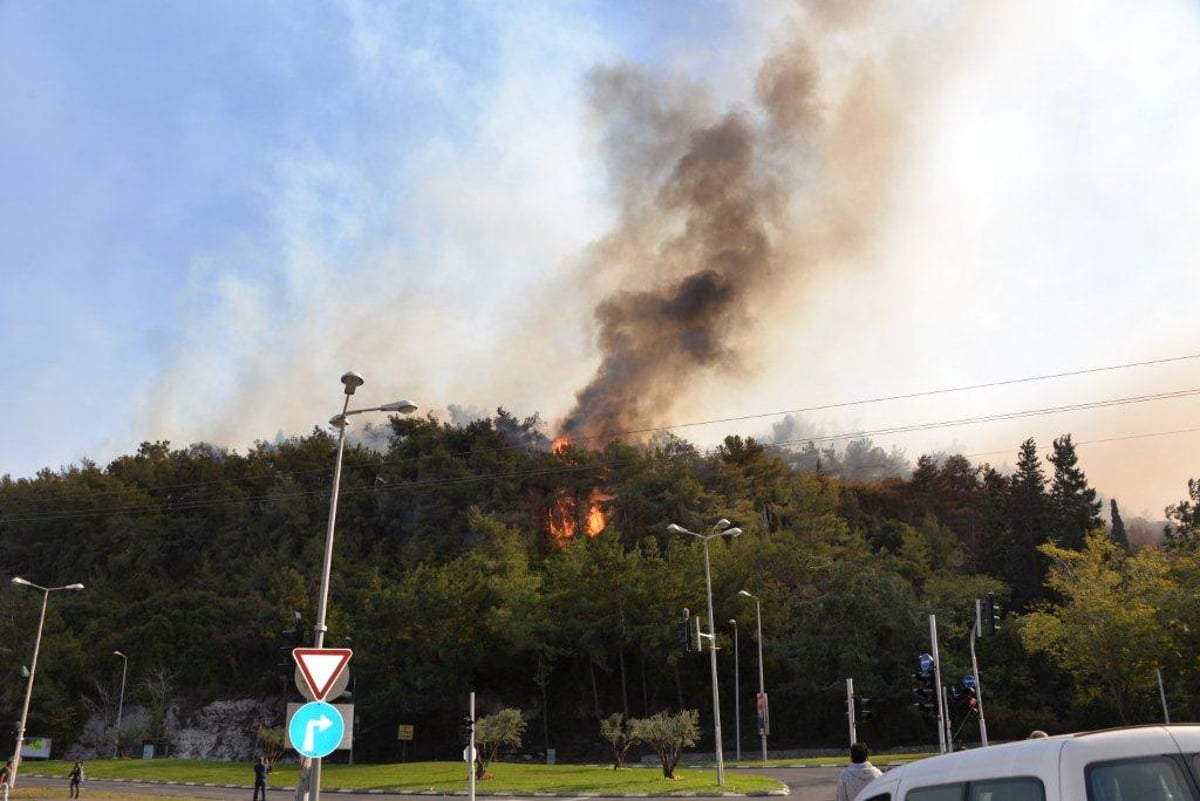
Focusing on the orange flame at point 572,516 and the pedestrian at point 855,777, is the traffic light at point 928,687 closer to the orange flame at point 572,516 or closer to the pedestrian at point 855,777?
the pedestrian at point 855,777

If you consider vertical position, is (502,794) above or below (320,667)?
below

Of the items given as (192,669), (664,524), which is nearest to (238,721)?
(192,669)

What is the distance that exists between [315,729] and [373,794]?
95.8ft

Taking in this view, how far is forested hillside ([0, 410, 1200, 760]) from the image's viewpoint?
185 feet

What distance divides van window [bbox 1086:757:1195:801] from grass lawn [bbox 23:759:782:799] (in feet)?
86.6

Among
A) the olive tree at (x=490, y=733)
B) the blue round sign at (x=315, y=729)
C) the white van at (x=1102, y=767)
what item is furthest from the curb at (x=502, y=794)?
the white van at (x=1102, y=767)

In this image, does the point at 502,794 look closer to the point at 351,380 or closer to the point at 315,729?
the point at 351,380

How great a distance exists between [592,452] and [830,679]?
39483 mm

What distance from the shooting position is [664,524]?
75.7 m

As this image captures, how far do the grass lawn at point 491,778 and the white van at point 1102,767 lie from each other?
85.1 feet

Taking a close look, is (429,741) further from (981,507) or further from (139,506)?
(981,507)

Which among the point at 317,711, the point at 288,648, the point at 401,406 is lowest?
the point at 317,711

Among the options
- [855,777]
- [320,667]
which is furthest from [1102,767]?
[320,667]

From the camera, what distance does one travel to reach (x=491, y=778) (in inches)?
1538
